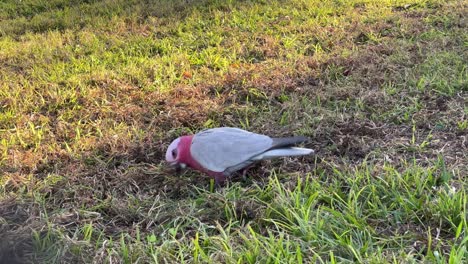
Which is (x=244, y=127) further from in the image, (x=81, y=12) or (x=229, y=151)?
(x=81, y=12)

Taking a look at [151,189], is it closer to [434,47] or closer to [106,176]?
[106,176]

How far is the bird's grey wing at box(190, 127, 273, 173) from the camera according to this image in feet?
9.27

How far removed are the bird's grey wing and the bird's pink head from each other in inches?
2.1

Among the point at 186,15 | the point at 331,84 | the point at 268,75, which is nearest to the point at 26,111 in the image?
the point at 268,75

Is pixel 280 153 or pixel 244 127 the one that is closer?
pixel 280 153

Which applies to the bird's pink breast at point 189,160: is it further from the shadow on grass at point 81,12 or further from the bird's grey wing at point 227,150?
the shadow on grass at point 81,12

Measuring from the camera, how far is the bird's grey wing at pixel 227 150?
2.83m

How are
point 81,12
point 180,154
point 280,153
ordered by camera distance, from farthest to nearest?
Answer: 1. point 81,12
2. point 180,154
3. point 280,153

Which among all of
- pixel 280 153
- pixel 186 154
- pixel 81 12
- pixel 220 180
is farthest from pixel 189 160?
pixel 81 12

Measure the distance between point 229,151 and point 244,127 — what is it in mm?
801

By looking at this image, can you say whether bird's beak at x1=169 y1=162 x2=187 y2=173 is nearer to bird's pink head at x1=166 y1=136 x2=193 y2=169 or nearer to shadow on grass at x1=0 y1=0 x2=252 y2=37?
bird's pink head at x1=166 y1=136 x2=193 y2=169

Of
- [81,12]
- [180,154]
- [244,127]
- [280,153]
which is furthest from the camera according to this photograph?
[81,12]

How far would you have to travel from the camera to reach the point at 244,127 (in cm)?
361

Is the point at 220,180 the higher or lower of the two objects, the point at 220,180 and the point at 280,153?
the lower
